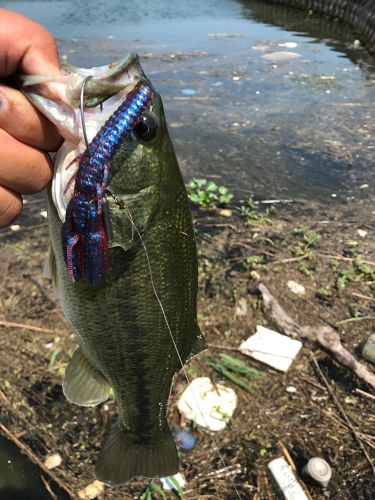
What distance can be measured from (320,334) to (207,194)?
2120 mm

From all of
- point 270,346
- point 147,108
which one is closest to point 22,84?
point 147,108

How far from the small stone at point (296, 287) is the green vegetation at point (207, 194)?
4.43 feet

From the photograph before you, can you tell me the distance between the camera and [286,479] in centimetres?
277

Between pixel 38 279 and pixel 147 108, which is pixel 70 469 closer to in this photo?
pixel 38 279

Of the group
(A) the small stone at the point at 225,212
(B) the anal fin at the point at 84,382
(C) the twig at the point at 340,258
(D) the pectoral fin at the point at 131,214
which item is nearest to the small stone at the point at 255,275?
(C) the twig at the point at 340,258

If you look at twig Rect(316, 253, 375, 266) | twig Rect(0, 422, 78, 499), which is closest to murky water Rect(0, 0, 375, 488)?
twig Rect(0, 422, 78, 499)

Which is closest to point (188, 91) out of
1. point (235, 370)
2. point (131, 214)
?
point (235, 370)

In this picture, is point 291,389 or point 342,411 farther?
point 291,389

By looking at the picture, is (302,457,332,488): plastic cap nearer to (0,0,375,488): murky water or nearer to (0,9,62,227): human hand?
(0,0,375,488): murky water

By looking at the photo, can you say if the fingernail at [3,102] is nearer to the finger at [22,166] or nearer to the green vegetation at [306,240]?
the finger at [22,166]

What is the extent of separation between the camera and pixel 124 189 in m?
1.52

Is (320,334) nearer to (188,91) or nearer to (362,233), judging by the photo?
(362,233)

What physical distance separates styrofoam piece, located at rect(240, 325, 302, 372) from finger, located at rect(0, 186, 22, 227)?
230 centimetres

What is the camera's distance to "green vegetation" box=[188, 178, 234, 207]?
509 cm
